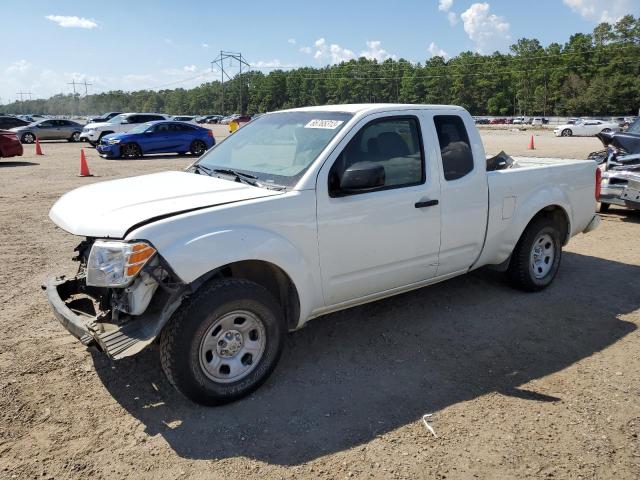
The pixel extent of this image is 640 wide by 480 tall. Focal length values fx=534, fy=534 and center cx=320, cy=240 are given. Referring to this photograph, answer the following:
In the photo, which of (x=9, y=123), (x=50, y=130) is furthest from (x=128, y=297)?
(x=9, y=123)

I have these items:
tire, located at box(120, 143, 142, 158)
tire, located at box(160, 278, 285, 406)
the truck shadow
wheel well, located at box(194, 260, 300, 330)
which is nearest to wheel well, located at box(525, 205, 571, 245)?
the truck shadow

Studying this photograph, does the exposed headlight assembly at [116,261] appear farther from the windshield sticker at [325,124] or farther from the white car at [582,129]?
the white car at [582,129]

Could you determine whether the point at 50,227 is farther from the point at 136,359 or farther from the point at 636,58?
the point at 636,58

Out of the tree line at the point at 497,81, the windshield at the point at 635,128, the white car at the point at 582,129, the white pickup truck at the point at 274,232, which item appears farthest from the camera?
the tree line at the point at 497,81

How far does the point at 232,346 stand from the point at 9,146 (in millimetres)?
18348

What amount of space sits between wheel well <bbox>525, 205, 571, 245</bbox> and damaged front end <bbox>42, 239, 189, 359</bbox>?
3.81m

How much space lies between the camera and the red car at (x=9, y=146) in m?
18.2

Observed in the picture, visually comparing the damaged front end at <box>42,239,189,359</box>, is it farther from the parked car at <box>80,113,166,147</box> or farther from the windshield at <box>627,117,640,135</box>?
the parked car at <box>80,113,166,147</box>

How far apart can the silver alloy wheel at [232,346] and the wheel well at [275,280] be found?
1.00ft

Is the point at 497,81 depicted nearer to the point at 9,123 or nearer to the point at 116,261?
the point at 9,123

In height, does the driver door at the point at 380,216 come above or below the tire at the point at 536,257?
above

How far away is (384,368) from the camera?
4004mm

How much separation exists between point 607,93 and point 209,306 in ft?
325

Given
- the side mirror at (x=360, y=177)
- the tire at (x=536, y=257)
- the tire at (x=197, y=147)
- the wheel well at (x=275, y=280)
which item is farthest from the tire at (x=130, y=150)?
the side mirror at (x=360, y=177)
